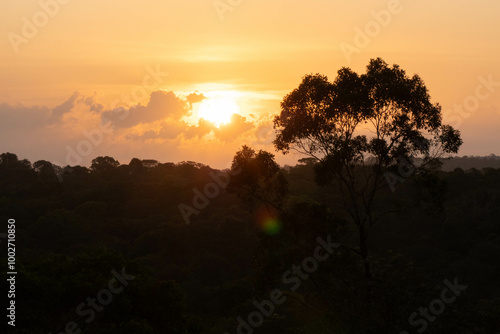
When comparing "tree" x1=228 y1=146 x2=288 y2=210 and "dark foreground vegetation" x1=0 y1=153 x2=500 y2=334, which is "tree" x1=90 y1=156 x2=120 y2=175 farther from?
"tree" x1=228 y1=146 x2=288 y2=210

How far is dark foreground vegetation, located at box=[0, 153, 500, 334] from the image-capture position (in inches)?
1011

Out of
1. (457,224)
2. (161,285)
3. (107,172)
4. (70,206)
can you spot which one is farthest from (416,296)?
(107,172)

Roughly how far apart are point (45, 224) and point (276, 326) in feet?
123

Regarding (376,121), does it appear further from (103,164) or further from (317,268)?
(103,164)

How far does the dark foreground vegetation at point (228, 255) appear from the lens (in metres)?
25.7

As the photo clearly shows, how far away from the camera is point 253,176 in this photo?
2947cm

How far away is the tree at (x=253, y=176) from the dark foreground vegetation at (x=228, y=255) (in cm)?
89

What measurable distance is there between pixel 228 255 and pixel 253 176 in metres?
37.6

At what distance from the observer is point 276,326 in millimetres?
37250
